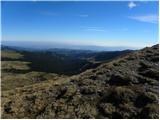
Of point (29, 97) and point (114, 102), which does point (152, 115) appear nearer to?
point (114, 102)

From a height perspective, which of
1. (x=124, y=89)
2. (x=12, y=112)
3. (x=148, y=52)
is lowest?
(x=12, y=112)

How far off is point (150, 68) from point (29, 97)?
30.4ft

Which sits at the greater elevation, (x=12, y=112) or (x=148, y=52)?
(x=148, y=52)

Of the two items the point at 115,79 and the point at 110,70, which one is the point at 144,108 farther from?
the point at 110,70

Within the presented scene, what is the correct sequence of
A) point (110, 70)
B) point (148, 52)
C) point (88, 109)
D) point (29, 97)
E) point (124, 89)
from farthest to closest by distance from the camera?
point (148, 52) → point (110, 70) → point (29, 97) → point (124, 89) → point (88, 109)

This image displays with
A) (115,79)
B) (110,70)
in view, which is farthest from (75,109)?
(110,70)

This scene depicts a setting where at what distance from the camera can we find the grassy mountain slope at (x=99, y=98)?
15.2m

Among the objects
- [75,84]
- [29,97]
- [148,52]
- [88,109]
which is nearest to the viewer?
[88,109]

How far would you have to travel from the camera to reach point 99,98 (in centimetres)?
1700

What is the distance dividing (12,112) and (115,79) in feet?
24.8

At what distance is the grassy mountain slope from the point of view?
15164 millimetres

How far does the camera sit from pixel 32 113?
16.3 metres

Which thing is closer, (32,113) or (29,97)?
(32,113)

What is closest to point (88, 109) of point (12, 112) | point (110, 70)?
point (12, 112)
